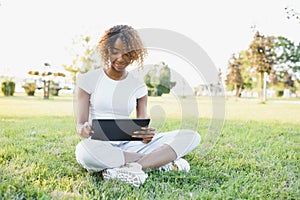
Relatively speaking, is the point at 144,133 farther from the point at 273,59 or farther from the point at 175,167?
the point at 273,59

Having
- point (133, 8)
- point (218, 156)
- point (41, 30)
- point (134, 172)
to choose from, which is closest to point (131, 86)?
point (134, 172)

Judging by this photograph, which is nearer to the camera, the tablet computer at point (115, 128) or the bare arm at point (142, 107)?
the tablet computer at point (115, 128)

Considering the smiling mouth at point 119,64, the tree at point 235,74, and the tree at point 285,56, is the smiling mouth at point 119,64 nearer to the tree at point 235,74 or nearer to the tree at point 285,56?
the tree at point 285,56

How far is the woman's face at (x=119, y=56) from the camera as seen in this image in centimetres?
194

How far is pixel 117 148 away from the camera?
74.4 inches

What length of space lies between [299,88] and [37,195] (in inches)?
889

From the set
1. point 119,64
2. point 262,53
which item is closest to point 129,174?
point 119,64

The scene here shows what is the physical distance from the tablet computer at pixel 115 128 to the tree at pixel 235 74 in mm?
22516

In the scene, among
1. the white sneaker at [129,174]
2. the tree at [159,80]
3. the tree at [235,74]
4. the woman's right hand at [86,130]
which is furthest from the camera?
the tree at [235,74]

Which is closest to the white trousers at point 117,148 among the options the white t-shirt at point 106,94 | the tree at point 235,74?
the white t-shirt at point 106,94

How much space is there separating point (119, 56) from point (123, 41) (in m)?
0.10

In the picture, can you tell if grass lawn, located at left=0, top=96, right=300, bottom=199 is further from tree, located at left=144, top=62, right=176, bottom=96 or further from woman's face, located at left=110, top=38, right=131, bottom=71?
woman's face, located at left=110, top=38, right=131, bottom=71

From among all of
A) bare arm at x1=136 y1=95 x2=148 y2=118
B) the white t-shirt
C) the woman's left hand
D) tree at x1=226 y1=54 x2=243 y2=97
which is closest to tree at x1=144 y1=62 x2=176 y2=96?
bare arm at x1=136 y1=95 x2=148 y2=118

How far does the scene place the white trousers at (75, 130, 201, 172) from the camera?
178 cm
